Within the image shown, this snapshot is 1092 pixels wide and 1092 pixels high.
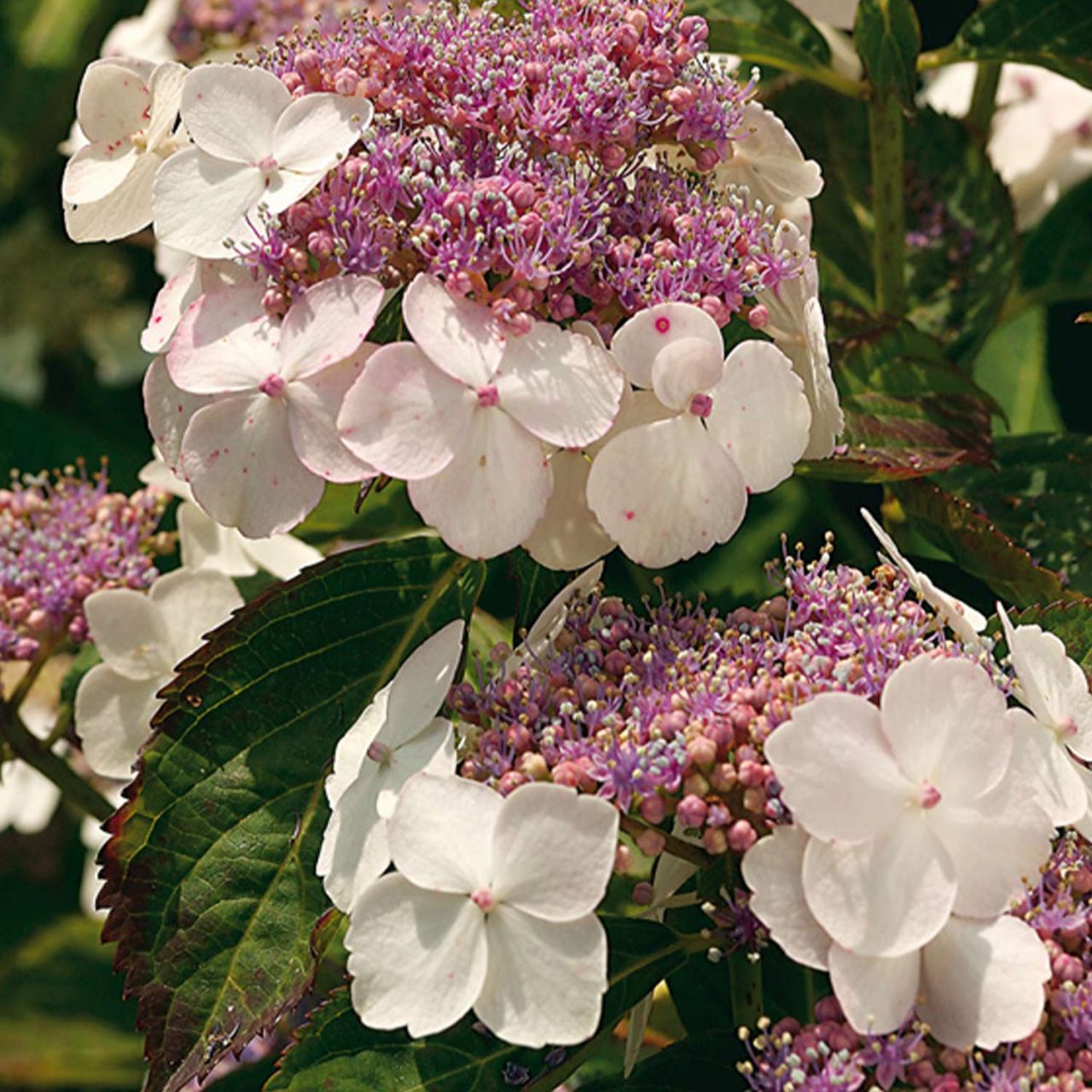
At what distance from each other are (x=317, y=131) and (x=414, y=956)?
0.40 m

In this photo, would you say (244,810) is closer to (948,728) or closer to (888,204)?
(948,728)

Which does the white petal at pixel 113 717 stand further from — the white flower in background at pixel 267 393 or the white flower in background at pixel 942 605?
the white flower in background at pixel 942 605

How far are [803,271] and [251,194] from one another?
28cm

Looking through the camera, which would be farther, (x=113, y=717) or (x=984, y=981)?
(x=113, y=717)

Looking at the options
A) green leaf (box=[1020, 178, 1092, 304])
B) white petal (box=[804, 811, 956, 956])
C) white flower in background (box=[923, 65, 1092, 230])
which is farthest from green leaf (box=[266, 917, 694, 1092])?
white flower in background (box=[923, 65, 1092, 230])

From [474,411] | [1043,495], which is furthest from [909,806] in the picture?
[1043,495]

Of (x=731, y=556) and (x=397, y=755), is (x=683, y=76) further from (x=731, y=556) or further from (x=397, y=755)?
(x=731, y=556)

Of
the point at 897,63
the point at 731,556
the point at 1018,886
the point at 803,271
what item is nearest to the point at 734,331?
the point at 803,271

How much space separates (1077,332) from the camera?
1587 millimetres

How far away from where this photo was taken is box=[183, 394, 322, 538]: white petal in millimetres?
842

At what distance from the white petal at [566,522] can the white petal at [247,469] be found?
118 millimetres

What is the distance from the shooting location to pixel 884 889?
2.40 feet

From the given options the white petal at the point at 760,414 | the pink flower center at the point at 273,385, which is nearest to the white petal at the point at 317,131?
the pink flower center at the point at 273,385

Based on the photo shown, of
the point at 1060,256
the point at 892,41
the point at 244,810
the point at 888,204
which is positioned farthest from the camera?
the point at 1060,256
